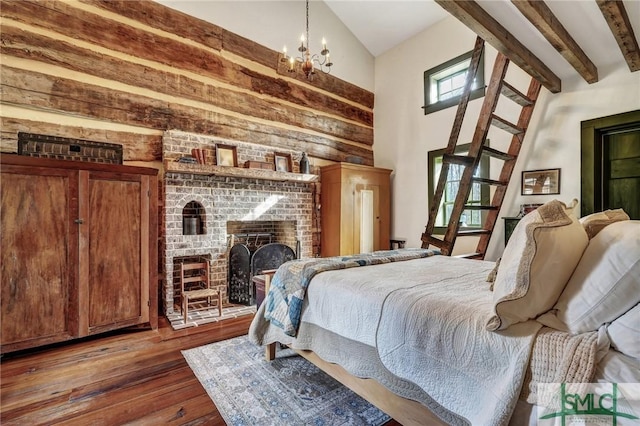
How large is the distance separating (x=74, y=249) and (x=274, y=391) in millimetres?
2066

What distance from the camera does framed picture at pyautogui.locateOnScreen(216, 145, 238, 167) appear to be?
3.81 m

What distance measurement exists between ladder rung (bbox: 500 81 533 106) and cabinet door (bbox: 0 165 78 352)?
12.9 ft

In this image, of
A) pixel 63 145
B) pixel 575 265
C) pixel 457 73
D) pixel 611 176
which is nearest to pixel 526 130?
pixel 611 176

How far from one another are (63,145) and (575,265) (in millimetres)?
3801

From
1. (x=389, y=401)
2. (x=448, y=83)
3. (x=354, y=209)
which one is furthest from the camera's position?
(x=354, y=209)

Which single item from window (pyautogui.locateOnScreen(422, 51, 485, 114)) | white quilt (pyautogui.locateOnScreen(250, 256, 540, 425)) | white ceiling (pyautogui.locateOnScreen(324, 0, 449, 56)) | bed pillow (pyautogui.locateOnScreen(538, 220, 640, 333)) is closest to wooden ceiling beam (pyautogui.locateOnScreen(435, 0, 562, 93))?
window (pyautogui.locateOnScreen(422, 51, 485, 114))

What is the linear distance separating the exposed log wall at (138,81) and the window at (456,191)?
76.1 inches

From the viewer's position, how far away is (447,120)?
443cm

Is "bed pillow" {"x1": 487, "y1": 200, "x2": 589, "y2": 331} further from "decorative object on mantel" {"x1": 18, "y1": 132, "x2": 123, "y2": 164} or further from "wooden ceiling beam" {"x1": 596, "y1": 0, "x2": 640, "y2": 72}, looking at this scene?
"decorative object on mantel" {"x1": 18, "y1": 132, "x2": 123, "y2": 164}

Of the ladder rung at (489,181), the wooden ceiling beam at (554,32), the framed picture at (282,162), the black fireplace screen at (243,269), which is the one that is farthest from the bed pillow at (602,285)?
the framed picture at (282,162)

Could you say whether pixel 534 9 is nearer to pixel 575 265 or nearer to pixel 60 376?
pixel 575 265

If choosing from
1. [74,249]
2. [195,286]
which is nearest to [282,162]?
[195,286]

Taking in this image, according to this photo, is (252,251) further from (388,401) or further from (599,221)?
(599,221)

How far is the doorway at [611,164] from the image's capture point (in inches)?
114
